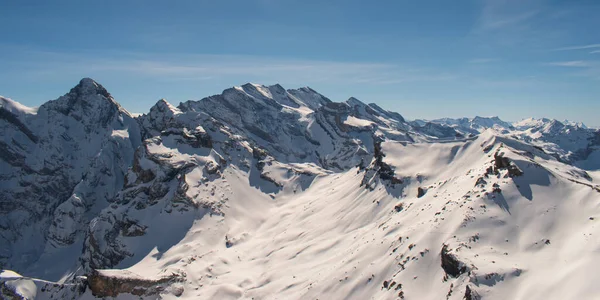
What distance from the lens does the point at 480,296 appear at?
131 ft

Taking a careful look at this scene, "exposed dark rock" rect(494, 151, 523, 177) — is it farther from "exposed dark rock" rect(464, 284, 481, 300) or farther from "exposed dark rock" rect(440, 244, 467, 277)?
"exposed dark rock" rect(464, 284, 481, 300)

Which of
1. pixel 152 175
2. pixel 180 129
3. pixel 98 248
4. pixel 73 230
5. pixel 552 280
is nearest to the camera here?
pixel 552 280

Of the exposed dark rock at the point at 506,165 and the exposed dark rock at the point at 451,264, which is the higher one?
the exposed dark rock at the point at 506,165

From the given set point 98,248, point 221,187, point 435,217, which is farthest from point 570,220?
point 98,248

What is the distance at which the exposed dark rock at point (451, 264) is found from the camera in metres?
44.8

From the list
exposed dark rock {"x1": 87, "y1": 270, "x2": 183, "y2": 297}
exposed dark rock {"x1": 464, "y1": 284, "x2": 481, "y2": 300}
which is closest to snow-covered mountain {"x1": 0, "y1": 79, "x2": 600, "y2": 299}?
exposed dark rock {"x1": 464, "y1": 284, "x2": 481, "y2": 300}

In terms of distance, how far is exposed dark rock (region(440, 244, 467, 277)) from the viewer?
44750 mm

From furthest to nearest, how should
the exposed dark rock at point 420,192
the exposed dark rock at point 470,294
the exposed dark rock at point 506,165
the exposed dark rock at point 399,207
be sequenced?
the exposed dark rock at point 420,192 → the exposed dark rock at point 399,207 → the exposed dark rock at point 506,165 → the exposed dark rock at point 470,294

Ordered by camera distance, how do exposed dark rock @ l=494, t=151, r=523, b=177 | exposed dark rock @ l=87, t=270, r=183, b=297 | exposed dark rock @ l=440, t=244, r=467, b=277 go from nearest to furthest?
exposed dark rock @ l=440, t=244, r=467, b=277 → exposed dark rock @ l=494, t=151, r=523, b=177 → exposed dark rock @ l=87, t=270, r=183, b=297

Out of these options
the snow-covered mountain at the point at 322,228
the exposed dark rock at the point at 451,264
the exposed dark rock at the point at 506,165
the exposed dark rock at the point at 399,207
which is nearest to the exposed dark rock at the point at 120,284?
the snow-covered mountain at the point at 322,228

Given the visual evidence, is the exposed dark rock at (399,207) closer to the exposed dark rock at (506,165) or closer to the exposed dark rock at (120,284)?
the exposed dark rock at (506,165)

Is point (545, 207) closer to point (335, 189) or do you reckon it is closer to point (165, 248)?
point (335, 189)

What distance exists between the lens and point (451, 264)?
152 ft

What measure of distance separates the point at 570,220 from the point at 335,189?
80.8m
